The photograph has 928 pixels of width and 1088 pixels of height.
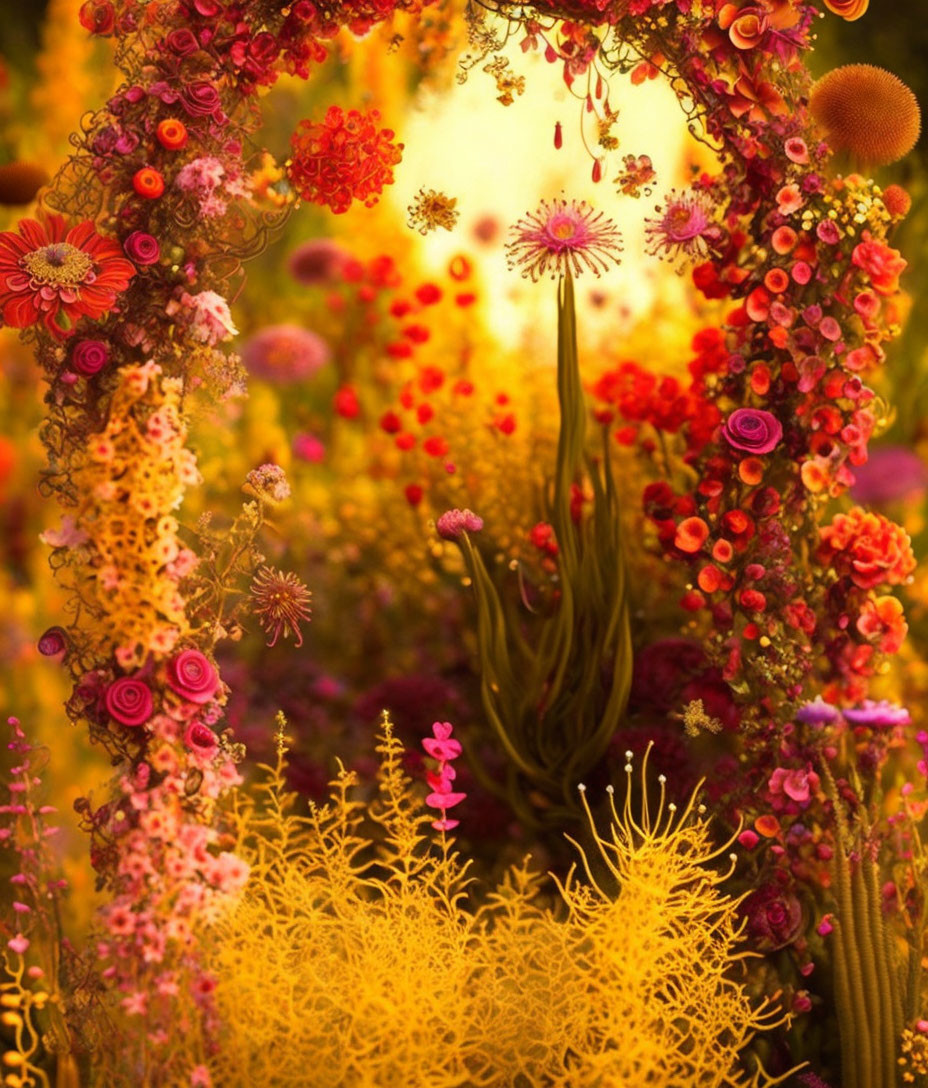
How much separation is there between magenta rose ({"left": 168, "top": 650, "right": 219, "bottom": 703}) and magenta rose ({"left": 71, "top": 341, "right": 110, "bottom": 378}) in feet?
2.06

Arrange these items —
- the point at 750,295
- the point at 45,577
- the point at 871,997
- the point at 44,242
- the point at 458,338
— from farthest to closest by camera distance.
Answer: the point at 458,338, the point at 45,577, the point at 750,295, the point at 871,997, the point at 44,242

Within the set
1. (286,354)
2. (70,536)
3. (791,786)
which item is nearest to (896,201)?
(791,786)

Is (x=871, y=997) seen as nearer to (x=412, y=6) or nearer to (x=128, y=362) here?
(x=128, y=362)

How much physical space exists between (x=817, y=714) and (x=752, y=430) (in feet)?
2.36

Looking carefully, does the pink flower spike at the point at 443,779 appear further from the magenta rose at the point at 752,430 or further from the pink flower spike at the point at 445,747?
the magenta rose at the point at 752,430

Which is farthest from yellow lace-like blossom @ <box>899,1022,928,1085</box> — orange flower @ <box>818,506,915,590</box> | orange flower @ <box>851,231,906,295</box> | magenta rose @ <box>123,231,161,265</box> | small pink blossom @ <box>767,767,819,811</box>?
magenta rose @ <box>123,231,161,265</box>

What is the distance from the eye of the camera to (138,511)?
8.82 ft

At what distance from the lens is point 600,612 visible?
368cm

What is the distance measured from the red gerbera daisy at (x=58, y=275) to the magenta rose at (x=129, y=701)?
0.76 m

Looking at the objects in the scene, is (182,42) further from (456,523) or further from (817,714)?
(817,714)

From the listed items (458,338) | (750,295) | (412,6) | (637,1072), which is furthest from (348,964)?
(458,338)

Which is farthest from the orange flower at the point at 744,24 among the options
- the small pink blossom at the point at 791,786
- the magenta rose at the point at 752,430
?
the small pink blossom at the point at 791,786

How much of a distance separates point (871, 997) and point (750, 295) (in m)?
1.68

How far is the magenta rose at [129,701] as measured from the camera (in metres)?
2.73
